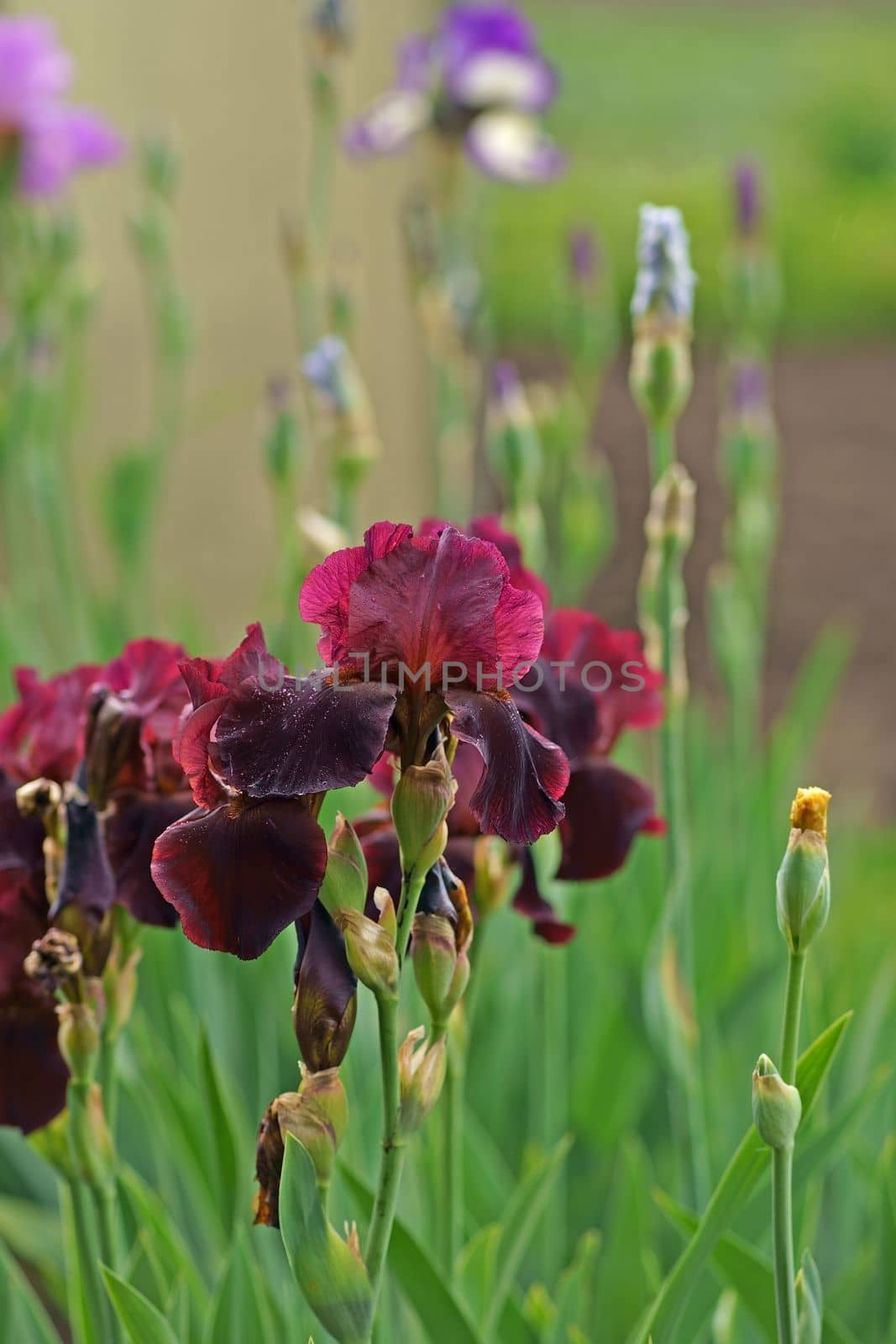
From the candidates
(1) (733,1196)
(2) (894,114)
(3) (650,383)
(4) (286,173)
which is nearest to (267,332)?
(4) (286,173)

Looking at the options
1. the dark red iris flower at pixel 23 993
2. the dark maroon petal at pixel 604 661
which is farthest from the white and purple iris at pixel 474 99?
the dark red iris flower at pixel 23 993

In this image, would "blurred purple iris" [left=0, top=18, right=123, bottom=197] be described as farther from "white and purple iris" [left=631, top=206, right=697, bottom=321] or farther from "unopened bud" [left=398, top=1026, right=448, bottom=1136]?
"unopened bud" [left=398, top=1026, right=448, bottom=1136]

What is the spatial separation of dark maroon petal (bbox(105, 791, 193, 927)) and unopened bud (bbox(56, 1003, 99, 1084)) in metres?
0.03

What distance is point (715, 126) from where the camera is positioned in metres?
5.95

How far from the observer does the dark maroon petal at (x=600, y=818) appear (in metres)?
0.48

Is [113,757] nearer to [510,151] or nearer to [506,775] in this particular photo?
[506,775]

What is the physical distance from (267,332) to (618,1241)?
5.95 ft

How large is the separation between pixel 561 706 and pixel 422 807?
0.48ft

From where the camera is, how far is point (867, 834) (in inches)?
64.2

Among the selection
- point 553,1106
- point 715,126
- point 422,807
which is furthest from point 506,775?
point 715,126

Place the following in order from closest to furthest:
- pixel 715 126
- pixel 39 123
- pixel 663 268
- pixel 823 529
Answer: pixel 663 268 → pixel 39 123 → pixel 823 529 → pixel 715 126

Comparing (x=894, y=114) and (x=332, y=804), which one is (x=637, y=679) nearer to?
(x=332, y=804)

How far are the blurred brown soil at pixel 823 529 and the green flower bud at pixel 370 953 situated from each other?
1.85 metres

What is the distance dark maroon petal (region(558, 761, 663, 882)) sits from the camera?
18.8 inches
